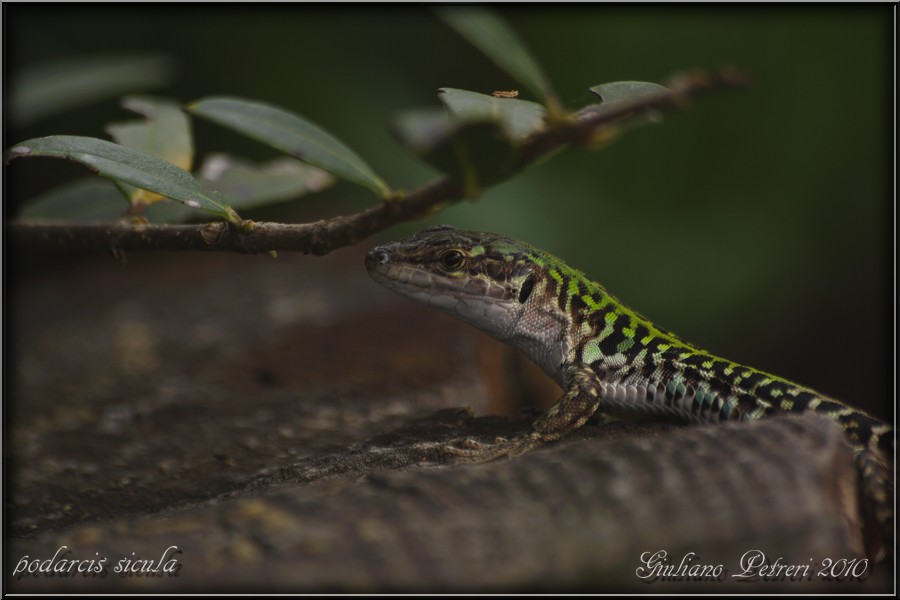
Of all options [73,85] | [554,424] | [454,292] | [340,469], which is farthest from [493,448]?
[73,85]

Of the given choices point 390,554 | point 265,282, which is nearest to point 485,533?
point 390,554

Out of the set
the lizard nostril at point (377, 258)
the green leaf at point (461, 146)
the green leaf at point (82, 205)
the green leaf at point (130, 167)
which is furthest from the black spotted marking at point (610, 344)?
the green leaf at point (82, 205)

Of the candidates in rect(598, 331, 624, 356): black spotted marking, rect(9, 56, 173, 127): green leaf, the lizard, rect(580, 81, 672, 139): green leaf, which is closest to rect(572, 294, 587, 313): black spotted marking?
the lizard

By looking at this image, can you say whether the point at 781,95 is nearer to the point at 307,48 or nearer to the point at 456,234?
the point at 307,48

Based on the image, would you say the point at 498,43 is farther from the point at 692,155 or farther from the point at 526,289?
the point at 692,155

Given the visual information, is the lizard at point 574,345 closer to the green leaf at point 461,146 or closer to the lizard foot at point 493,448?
the lizard foot at point 493,448
